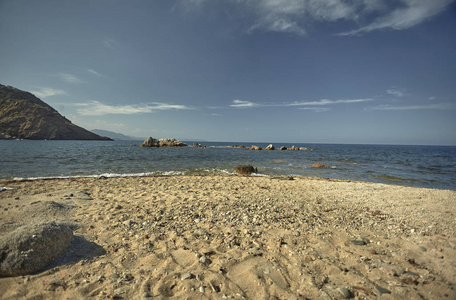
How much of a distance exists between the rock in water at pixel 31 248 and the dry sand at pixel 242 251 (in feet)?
0.66

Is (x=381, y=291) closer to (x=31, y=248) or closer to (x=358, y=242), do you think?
(x=358, y=242)

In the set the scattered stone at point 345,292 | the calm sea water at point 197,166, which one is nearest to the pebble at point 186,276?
the scattered stone at point 345,292

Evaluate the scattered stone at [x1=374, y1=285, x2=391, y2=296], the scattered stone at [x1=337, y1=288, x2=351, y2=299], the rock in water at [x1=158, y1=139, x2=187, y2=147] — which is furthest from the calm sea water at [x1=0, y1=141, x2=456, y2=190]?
the rock in water at [x1=158, y1=139, x2=187, y2=147]

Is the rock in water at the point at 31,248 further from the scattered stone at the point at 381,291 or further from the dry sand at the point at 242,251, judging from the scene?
the scattered stone at the point at 381,291

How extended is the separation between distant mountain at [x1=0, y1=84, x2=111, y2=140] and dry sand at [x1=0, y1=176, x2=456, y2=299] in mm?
130555

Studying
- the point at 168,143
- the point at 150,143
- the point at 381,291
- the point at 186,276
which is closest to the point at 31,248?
the point at 186,276

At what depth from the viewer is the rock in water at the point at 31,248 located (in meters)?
3.12

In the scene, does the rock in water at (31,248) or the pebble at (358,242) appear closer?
the rock in water at (31,248)

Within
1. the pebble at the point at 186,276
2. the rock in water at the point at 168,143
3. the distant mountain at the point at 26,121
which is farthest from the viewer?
the distant mountain at the point at 26,121

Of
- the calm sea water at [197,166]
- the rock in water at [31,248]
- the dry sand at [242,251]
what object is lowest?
the calm sea water at [197,166]

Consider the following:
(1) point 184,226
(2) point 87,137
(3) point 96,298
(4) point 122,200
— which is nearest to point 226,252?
(1) point 184,226

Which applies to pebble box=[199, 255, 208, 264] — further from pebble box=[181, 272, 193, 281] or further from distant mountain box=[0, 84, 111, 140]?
distant mountain box=[0, 84, 111, 140]

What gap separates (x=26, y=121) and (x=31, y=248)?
14553cm

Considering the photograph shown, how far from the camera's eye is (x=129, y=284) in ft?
10.1
